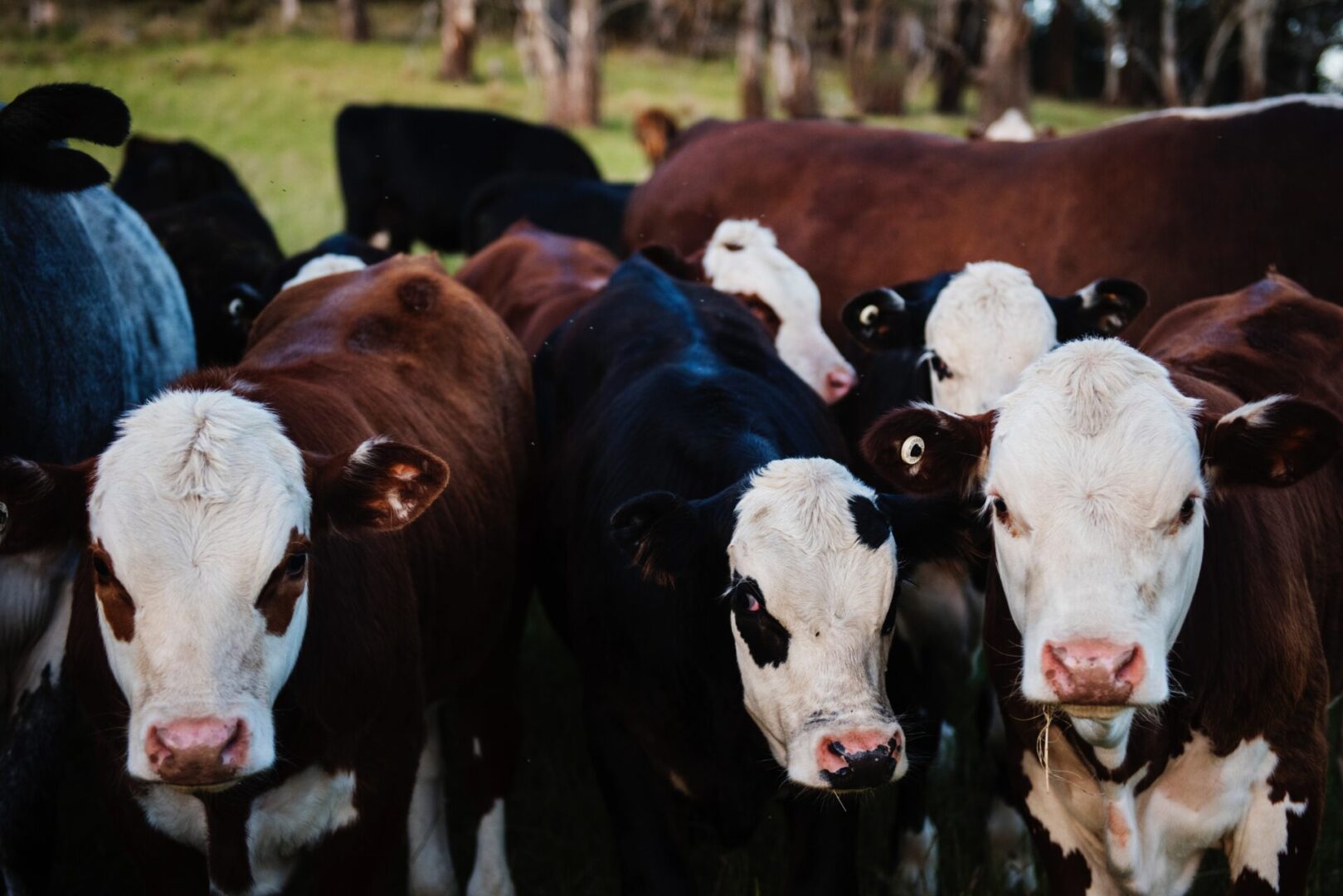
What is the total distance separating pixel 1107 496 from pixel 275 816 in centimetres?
203

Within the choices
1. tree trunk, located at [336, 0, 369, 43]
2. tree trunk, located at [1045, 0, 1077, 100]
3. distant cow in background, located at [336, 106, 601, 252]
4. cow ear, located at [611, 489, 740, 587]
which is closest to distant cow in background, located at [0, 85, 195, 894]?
cow ear, located at [611, 489, 740, 587]

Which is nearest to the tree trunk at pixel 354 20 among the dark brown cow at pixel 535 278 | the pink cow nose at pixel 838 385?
the dark brown cow at pixel 535 278

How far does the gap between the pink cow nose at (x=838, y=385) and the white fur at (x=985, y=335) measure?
0.56m

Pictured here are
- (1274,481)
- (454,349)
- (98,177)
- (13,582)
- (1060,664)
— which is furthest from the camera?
(454,349)

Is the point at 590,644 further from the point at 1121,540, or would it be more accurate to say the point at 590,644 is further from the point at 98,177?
the point at 98,177

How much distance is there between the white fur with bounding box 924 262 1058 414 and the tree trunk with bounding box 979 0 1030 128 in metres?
8.69

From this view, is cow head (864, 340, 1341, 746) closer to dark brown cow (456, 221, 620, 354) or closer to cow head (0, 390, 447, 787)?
cow head (0, 390, 447, 787)

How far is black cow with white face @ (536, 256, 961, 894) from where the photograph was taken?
3379 mm

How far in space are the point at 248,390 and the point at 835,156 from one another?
4.64 metres

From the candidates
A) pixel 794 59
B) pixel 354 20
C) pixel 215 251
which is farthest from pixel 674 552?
pixel 354 20

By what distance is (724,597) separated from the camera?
3.58 metres

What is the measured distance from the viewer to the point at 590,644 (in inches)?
163

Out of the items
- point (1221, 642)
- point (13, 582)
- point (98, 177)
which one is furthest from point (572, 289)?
point (1221, 642)

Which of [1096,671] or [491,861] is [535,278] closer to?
[491,861]
